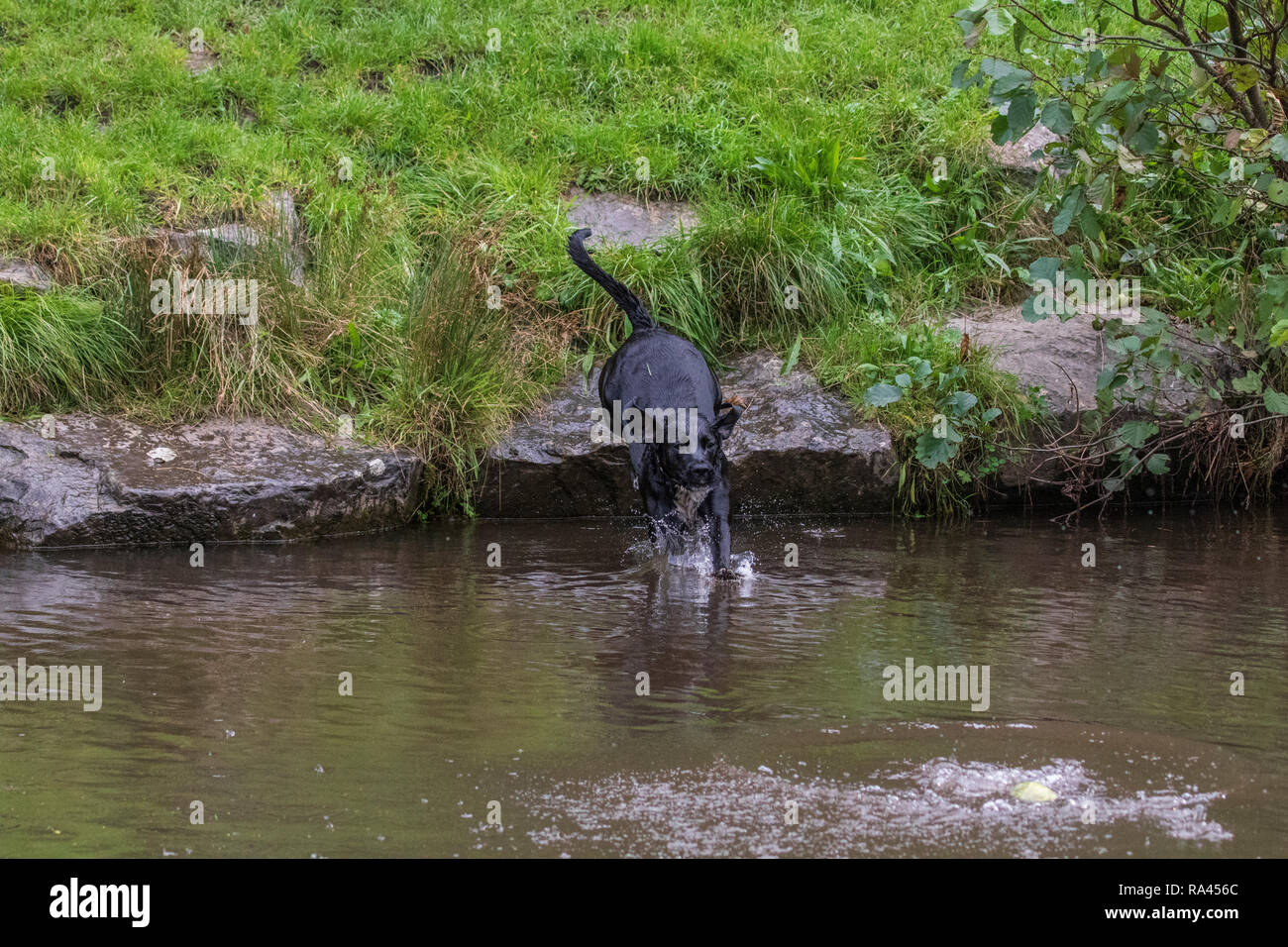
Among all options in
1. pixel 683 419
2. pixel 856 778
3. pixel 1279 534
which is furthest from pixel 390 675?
pixel 1279 534

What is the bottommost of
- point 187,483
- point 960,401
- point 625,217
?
point 187,483

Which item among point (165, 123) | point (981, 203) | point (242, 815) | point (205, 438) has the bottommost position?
point (242, 815)

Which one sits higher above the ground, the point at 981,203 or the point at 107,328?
the point at 981,203

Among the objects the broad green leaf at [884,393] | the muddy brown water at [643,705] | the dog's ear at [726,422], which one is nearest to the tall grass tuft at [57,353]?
the muddy brown water at [643,705]

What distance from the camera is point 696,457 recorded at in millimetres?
6062

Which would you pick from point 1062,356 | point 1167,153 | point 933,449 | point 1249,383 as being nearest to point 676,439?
point 933,449

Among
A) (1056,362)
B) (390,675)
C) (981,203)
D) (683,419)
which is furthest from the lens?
(981,203)

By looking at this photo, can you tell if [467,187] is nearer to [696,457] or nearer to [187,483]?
[187,483]

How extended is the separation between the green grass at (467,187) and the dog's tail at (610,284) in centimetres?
99

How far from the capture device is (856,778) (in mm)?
3457

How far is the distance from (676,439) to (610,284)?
53.0 inches

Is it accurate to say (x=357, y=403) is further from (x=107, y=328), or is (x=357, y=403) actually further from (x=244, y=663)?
(x=244, y=663)

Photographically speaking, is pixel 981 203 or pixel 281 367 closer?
pixel 281 367

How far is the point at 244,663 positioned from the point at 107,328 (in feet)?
12.0
